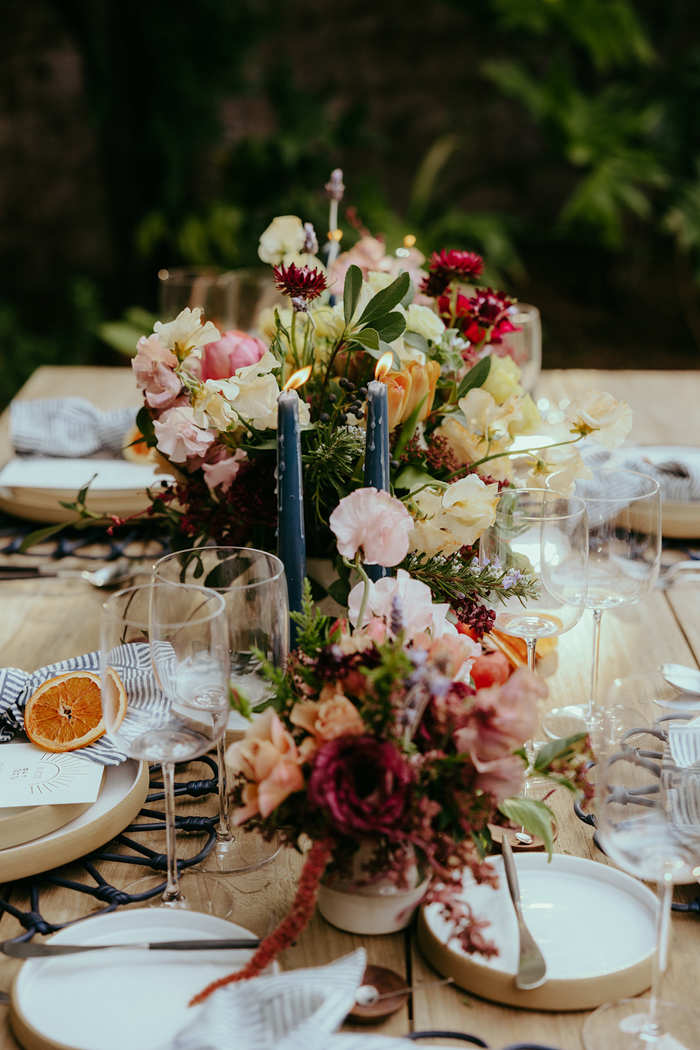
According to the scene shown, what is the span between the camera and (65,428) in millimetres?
1693

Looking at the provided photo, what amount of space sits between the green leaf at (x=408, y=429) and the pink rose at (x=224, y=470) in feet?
0.52

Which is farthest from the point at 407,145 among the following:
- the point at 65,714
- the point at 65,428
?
the point at 65,714

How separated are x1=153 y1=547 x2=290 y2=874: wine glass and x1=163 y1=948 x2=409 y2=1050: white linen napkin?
0.18 meters

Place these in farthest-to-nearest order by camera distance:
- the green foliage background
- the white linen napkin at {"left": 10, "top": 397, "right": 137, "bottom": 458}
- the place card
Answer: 1. the green foliage background
2. the white linen napkin at {"left": 10, "top": 397, "right": 137, "bottom": 458}
3. the place card

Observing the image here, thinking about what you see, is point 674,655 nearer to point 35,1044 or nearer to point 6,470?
point 35,1044

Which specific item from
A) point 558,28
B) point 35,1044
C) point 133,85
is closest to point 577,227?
point 558,28

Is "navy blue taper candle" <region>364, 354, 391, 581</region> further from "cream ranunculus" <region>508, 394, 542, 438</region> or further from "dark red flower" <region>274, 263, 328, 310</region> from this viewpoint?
"cream ranunculus" <region>508, 394, 542, 438</region>

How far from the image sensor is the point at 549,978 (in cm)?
66

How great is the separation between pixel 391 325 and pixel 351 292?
0.05 meters

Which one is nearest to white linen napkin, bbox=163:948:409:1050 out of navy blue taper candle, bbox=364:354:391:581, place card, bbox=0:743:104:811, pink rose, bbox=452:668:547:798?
pink rose, bbox=452:668:547:798

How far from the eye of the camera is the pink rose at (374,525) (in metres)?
0.77

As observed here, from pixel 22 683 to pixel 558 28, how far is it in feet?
14.5

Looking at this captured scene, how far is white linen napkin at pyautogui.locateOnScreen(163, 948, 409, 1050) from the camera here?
57cm

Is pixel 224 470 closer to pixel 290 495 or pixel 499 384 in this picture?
pixel 290 495
